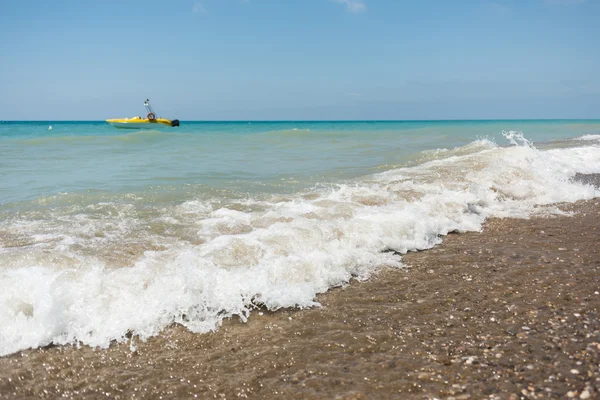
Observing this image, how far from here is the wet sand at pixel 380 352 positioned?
2848 mm

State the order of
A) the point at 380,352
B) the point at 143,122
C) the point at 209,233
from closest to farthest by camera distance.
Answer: the point at 380,352, the point at 209,233, the point at 143,122

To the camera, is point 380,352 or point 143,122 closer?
point 380,352

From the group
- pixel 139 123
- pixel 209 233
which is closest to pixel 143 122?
pixel 139 123

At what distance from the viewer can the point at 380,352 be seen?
10.7ft

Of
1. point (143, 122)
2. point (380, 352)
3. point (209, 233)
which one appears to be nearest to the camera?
point (380, 352)

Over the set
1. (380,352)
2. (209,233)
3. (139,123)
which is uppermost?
(139,123)

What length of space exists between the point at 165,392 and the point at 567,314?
334 cm

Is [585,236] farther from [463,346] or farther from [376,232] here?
[463,346]

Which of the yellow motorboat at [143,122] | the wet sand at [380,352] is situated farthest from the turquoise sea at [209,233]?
the yellow motorboat at [143,122]

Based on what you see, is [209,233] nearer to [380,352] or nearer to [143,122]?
[380,352]

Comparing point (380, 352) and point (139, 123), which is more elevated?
point (139, 123)

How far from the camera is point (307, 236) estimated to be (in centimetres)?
566

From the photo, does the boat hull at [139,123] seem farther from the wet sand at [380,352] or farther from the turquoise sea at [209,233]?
the wet sand at [380,352]

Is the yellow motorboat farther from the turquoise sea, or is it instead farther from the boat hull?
the turquoise sea
